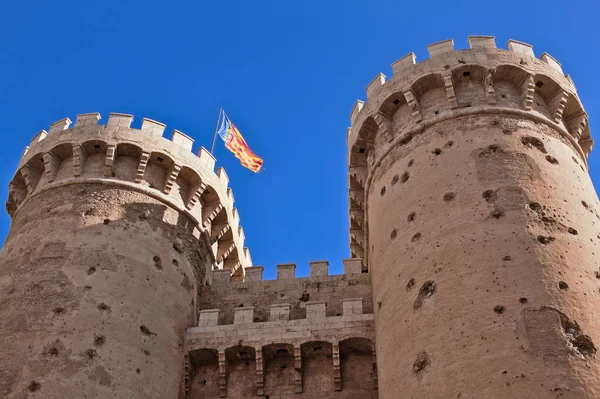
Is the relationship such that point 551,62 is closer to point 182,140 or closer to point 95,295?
point 182,140

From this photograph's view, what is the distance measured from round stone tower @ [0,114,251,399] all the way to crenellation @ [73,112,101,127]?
5cm

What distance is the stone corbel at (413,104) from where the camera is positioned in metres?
18.1

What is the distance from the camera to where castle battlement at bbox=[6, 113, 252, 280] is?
19.3m

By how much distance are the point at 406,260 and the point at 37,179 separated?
1110 cm

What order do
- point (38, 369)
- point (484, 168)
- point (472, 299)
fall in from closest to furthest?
point (472, 299)
point (38, 369)
point (484, 168)

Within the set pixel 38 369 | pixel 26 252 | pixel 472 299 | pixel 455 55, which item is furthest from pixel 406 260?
pixel 26 252

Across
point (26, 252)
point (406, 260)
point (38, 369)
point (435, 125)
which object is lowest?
point (38, 369)

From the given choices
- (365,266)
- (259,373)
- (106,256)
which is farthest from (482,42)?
(106,256)

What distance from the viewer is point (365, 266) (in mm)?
21750

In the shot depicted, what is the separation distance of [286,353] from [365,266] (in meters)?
5.88

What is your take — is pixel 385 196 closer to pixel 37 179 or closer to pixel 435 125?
pixel 435 125

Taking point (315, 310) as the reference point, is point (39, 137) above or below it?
above

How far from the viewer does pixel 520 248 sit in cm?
1389

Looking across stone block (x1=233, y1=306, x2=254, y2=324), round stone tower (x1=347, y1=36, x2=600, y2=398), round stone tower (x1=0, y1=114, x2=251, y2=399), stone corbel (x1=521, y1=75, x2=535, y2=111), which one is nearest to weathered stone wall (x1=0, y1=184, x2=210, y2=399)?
round stone tower (x1=0, y1=114, x2=251, y2=399)
